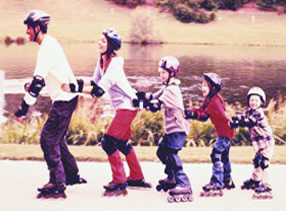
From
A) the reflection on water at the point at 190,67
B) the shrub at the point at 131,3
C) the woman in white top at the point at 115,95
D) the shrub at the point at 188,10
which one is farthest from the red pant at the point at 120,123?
the shrub at the point at 131,3

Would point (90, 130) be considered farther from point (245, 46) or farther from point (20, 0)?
point (245, 46)

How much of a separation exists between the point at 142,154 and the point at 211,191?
6.74ft

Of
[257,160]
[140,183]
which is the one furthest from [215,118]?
[140,183]

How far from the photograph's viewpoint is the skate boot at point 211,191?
548 centimetres

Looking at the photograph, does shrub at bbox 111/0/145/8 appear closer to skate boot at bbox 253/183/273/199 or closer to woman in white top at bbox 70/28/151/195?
woman in white top at bbox 70/28/151/195

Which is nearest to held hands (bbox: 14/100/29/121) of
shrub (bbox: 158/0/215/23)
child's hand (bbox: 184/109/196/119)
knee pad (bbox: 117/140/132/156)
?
knee pad (bbox: 117/140/132/156)

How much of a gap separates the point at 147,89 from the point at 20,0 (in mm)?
22771

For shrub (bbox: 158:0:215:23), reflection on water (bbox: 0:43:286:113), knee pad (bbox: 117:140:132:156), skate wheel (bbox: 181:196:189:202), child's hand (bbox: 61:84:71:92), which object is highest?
child's hand (bbox: 61:84:71:92)

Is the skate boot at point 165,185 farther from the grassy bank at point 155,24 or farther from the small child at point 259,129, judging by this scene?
the grassy bank at point 155,24

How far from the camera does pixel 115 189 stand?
5.47 m

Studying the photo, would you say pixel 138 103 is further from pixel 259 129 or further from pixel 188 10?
pixel 188 10

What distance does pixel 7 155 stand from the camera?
7.17 meters

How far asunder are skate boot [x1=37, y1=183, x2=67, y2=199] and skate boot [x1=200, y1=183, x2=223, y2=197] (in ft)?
4.95

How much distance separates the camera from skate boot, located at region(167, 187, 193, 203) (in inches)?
210
